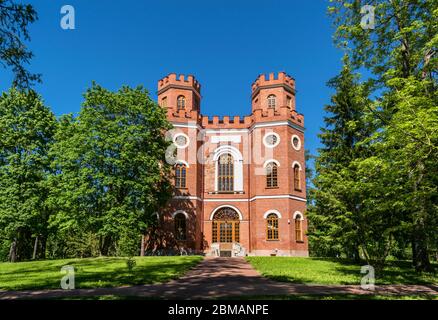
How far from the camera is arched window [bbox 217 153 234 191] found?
27.9 meters

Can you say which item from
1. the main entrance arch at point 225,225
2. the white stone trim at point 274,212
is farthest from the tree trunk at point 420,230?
the main entrance arch at point 225,225

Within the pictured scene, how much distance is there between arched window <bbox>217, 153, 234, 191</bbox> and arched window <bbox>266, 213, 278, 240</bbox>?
382cm

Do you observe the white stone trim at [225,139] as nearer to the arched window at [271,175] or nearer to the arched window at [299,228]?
the arched window at [271,175]

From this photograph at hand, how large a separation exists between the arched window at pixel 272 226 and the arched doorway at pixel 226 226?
2.40 meters

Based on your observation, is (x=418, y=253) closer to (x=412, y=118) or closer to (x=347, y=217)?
(x=347, y=217)

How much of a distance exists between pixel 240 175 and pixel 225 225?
4011 millimetres

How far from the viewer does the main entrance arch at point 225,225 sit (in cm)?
2692

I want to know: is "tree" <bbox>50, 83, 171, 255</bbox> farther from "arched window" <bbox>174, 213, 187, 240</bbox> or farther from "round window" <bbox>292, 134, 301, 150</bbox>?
"round window" <bbox>292, 134, 301, 150</bbox>

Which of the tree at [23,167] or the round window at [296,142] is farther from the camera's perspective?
the round window at [296,142]

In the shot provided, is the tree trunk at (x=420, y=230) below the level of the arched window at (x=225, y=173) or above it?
below

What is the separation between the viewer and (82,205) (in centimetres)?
1958

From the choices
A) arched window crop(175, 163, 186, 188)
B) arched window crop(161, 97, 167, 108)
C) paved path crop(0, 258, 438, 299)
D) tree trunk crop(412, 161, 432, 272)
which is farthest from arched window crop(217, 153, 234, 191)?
paved path crop(0, 258, 438, 299)

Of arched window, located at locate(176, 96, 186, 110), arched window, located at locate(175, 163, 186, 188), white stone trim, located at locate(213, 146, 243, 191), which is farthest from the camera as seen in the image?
arched window, located at locate(176, 96, 186, 110)
